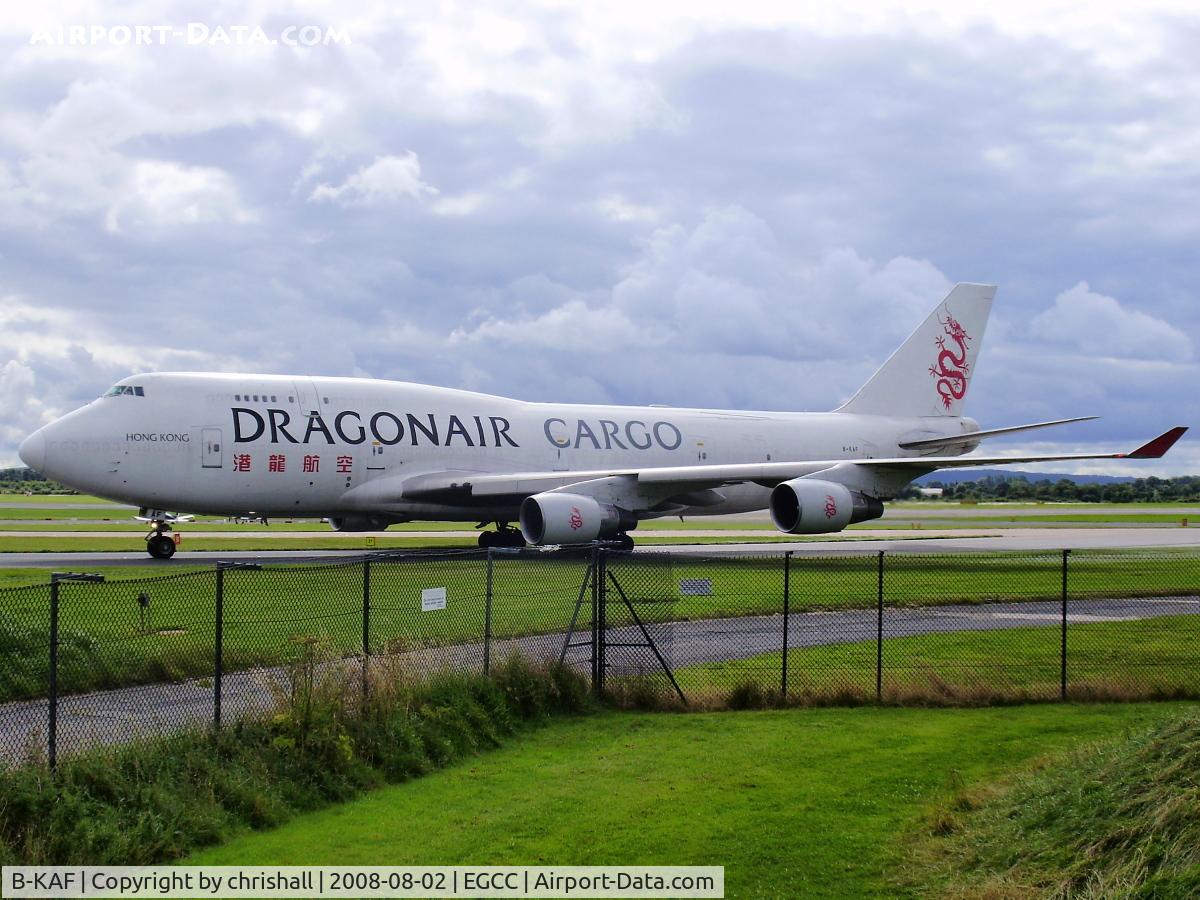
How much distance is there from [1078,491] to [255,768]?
439 ft

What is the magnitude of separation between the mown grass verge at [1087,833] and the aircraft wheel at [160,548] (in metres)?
23.6

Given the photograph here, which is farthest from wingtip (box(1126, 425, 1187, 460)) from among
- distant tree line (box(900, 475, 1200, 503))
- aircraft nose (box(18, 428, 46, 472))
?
distant tree line (box(900, 475, 1200, 503))

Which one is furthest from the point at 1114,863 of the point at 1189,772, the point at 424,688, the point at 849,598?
the point at 849,598

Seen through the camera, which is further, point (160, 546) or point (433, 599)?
point (160, 546)

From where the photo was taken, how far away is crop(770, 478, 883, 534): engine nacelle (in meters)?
29.6

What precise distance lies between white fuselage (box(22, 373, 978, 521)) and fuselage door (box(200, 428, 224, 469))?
0.02m

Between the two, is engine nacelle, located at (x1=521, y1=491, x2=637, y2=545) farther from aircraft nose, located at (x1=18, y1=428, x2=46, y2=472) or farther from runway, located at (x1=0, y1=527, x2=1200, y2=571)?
aircraft nose, located at (x1=18, y1=428, x2=46, y2=472)

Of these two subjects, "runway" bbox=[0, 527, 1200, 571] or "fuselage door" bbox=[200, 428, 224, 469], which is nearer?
"runway" bbox=[0, 527, 1200, 571]

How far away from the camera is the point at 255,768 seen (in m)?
9.02

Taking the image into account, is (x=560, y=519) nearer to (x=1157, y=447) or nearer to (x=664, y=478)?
(x=664, y=478)

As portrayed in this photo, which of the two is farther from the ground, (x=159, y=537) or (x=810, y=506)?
(x=810, y=506)

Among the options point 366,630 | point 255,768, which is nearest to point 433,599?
point 366,630

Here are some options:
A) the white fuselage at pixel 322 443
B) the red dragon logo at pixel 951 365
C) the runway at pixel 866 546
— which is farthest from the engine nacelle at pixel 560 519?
the red dragon logo at pixel 951 365

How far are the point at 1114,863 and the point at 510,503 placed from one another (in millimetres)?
26403
